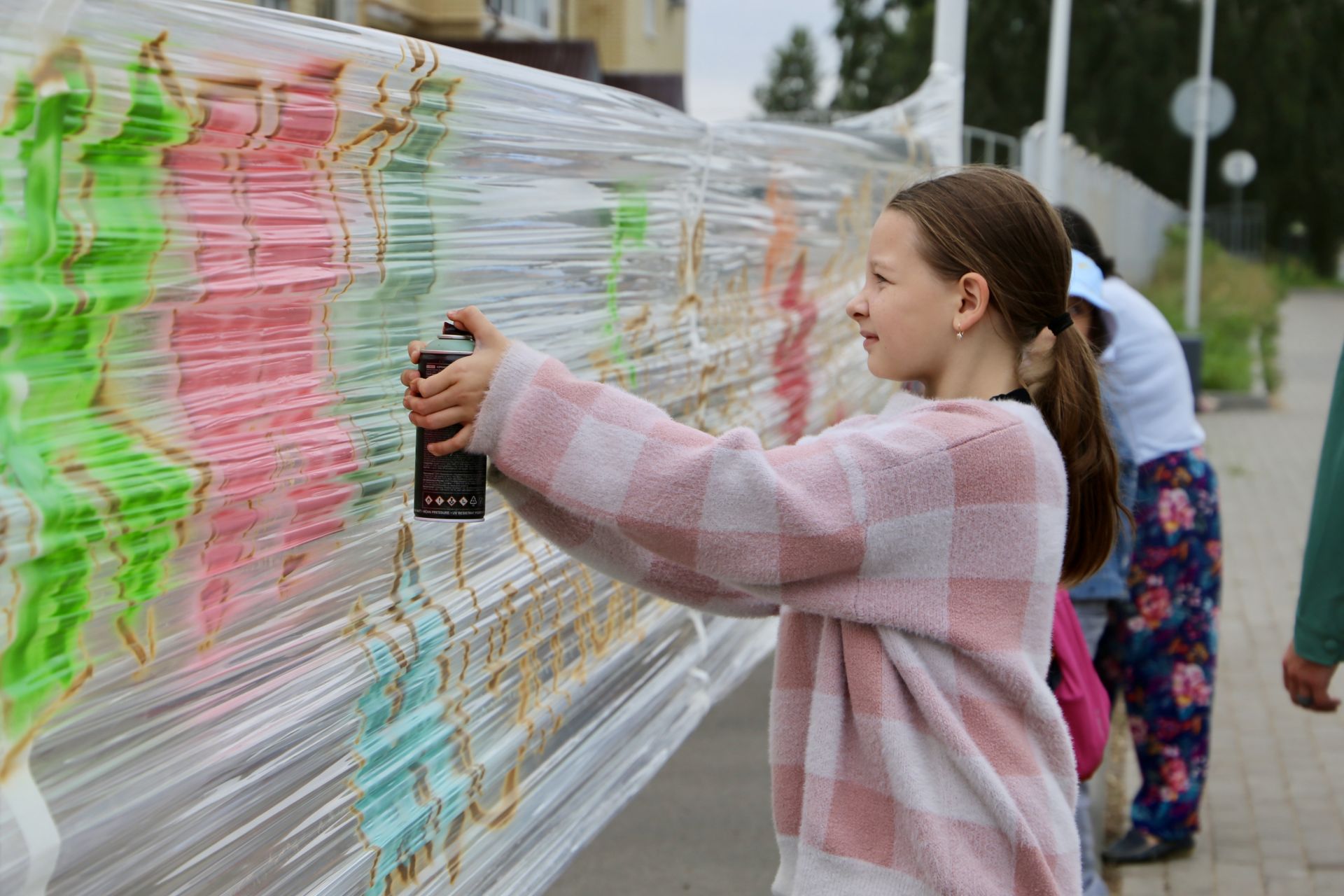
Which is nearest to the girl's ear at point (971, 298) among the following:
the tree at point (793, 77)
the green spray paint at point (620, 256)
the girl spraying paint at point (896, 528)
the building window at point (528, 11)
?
the girl spraying paint at point (896, 528)

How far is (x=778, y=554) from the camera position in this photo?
178 cm

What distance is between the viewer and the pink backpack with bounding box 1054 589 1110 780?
9.59ft

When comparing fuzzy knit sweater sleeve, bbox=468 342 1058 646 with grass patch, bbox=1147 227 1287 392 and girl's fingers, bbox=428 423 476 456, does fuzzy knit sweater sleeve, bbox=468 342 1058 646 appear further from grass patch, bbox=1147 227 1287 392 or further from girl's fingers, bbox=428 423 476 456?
grass patch, bbox=1147 227 1287 392

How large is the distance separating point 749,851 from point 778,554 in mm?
2616

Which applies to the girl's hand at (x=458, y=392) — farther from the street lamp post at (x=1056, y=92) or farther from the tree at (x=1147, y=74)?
the tree at (x=1147, y=74)

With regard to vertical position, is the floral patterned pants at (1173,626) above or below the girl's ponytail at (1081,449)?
below

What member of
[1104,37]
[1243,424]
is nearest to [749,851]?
[1243,424]

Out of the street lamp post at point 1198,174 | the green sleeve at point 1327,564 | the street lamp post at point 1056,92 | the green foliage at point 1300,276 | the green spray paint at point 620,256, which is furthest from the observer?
the green foliage at point 1300,276

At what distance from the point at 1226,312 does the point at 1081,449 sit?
20.2 meters

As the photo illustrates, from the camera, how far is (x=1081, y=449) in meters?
2.20

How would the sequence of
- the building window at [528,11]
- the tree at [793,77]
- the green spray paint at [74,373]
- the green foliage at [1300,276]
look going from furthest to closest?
the tree at [793,77]
the green foliage at [1300,276]
the building window at [528,11]
the green spray paint at [74,373]

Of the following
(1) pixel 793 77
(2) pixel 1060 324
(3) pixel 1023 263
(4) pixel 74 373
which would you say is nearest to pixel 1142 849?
(2) pixel 1060 324

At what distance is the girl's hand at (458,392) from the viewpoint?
1746 millimetres

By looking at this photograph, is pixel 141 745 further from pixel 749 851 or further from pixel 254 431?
pixel 749 851
